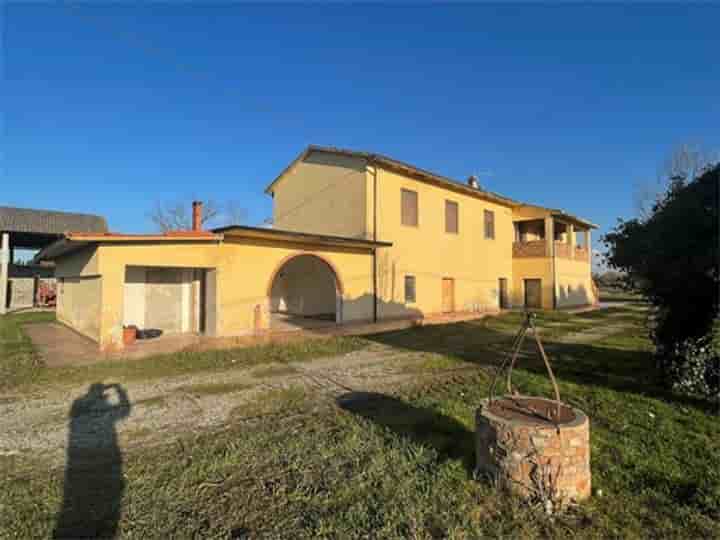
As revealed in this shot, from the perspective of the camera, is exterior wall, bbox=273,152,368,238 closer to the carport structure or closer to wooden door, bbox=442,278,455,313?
wooden door, bbox=442,278,455,313

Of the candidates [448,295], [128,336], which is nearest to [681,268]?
[448,295]

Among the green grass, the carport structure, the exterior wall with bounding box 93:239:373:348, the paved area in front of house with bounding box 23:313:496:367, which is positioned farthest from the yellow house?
the carport structure

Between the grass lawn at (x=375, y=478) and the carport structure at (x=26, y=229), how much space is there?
22292 mm

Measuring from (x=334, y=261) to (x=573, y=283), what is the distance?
16.3 metres

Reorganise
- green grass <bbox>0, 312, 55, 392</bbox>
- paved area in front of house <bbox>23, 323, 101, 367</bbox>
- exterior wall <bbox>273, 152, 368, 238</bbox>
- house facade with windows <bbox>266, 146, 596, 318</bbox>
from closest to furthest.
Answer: green grass <bbox>0, 312, 55, 392</bbox>, paved area in front of house <bbox>23, 323, 101, 367</bbox>, exterior wall <bbox>273, 152, 368, 238</bbox>, house facade with windows <bbox>266, 146, 596, 318</bbox>

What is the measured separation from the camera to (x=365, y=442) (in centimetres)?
395

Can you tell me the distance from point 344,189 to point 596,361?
1003cm

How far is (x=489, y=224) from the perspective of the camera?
18547 mm

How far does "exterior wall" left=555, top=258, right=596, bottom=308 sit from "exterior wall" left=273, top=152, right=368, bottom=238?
12.3 meters

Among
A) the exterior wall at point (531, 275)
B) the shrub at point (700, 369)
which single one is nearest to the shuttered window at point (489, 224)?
the exterior wall at point (531, 275)

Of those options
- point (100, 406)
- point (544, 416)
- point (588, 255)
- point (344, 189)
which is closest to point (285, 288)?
point (344, 189)

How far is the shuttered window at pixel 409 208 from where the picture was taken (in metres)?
14.4

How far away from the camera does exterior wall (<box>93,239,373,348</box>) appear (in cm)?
835

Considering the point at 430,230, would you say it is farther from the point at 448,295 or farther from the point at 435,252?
the point at 448,295
